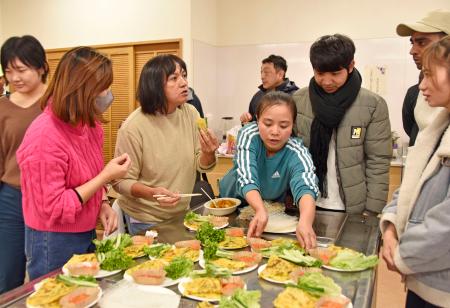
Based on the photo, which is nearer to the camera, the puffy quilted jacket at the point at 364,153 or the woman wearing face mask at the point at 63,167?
the woman wearing face mask at the point at 63,167

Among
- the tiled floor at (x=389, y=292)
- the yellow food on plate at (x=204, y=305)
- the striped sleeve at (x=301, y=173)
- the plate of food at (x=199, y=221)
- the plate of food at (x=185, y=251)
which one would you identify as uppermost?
the striped sleeve at (x=301, y=173)

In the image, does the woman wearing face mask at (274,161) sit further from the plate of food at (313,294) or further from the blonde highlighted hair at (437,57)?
the blonde highlighted hair at (437,57)

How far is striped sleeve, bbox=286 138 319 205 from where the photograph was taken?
1620 millimetres

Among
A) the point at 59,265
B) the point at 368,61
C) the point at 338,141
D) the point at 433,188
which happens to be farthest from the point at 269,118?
the point at 368,61

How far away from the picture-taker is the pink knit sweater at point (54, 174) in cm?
132

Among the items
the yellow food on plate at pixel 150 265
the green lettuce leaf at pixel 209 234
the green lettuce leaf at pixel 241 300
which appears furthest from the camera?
the green lettuce leaf at pixel 209 234

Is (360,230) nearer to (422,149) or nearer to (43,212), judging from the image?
(422,149)

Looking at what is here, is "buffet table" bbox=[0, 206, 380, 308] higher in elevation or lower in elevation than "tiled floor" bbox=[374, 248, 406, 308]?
higher

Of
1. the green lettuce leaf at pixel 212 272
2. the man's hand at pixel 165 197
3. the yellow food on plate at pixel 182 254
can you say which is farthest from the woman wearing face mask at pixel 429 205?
the man's hand at pixel 165 197

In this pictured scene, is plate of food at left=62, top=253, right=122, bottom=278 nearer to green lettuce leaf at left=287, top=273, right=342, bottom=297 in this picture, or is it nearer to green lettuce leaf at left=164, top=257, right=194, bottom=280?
green lettuce leaf at left=164, top=257, right=194, bottom=280

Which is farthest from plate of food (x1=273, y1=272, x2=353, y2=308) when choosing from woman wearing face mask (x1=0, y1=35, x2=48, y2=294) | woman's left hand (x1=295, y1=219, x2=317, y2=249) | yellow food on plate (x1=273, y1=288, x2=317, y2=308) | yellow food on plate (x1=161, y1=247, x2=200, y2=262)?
woman wearing face mask (x1=0, y1=35, x2=48, y2=294)

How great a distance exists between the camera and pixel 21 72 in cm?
199

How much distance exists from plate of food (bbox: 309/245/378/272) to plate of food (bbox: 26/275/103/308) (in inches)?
27.0

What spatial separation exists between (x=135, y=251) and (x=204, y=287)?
359 millimetres
